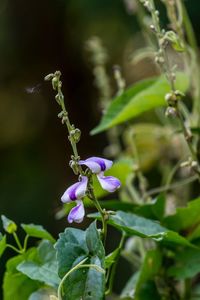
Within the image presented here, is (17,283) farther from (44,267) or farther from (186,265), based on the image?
(186,265)

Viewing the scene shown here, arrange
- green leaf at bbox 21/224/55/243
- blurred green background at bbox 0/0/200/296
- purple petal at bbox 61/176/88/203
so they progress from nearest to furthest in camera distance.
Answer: purple petal at bbox 61/176/88/203
green leaf at bbox 21/224/55/243
blurred green background at bbox 0/0/200/296

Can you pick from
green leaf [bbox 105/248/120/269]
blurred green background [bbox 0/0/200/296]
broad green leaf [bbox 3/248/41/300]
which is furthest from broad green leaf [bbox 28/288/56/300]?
blurred green background [bbox 0/0/200/296]

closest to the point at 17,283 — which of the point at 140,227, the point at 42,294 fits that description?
the point at 42,294

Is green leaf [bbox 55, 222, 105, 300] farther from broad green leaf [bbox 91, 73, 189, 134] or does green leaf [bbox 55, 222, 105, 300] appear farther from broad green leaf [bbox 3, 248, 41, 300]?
broad green leaf [bbox 91, 73, 189, 134]

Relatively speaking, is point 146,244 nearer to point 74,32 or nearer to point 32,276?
point 32,276

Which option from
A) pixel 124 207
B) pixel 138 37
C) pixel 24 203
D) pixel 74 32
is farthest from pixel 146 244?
pixel 74 32

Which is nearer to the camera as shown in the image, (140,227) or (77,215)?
(77,215)

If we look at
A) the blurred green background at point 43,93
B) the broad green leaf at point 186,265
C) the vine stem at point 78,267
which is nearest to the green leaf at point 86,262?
the vine stem at point 78,267

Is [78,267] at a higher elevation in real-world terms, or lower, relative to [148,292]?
higher
